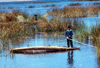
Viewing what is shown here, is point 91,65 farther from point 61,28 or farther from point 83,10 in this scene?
point 83,10

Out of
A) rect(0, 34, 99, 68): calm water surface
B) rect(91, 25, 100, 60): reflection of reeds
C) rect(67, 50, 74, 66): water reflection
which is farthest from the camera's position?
rect(91, 25, 100, 60): reflection of reeds

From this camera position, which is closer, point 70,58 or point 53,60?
point 53,60

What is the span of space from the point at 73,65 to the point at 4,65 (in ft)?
8.27

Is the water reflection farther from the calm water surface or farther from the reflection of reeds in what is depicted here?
the reflection of reeds

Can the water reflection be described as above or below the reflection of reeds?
below

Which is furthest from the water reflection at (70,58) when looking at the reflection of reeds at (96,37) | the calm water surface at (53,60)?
the reflection of reeds at (96,37)

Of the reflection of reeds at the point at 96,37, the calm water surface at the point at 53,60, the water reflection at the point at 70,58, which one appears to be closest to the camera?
the calm water surface at the point at 53,60

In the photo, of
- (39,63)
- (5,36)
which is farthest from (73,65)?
(5,36)

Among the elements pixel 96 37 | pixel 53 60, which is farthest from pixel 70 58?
pixel 96 37

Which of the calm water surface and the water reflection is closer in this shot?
the calm water surface

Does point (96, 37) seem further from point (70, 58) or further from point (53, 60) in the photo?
point (53, 60)

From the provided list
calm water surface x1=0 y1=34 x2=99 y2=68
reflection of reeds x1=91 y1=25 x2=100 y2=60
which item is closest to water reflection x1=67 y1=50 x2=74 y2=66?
calm water surface x1=0 y1=34 x2=99 y2=68

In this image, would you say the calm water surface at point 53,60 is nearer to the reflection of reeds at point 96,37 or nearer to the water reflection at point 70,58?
the water reflection at point 70,58

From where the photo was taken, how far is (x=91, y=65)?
9.80 metres
